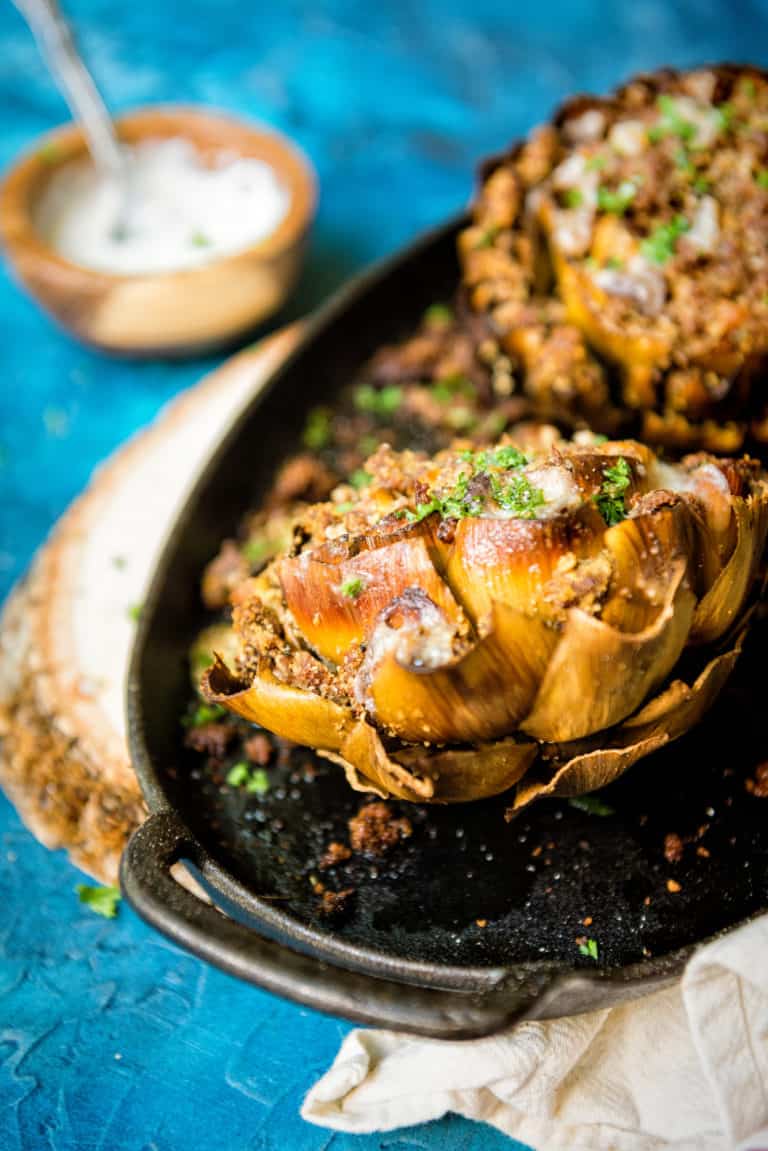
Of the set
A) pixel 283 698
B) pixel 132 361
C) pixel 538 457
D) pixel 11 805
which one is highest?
pixel 538 457

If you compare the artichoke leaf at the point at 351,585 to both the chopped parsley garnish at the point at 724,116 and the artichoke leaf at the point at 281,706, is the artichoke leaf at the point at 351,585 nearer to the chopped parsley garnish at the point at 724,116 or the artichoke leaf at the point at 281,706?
the artichoke leaf at the point at 281,706

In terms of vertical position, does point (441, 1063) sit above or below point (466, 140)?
below

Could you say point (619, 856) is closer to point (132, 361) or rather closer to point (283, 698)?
point (283, 698)

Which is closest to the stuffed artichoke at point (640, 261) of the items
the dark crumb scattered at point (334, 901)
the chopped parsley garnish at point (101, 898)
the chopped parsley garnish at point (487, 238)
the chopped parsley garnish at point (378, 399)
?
the chopped parsley garnish at point (487, 238)

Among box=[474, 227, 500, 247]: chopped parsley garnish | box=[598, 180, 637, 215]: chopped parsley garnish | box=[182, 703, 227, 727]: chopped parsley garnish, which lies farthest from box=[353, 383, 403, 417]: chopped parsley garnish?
box=[182, 703, 227, 727]: chopped parsley garnish

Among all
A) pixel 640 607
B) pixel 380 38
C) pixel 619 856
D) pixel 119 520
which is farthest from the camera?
pixel 380 38

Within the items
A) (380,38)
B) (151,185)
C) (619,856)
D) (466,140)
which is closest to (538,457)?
(619,856)

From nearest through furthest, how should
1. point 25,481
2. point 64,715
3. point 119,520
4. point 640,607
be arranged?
point 640,607 < point 64,715 < point 119,520 < point 25,481

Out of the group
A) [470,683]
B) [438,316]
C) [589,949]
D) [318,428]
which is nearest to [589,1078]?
[589,949]
